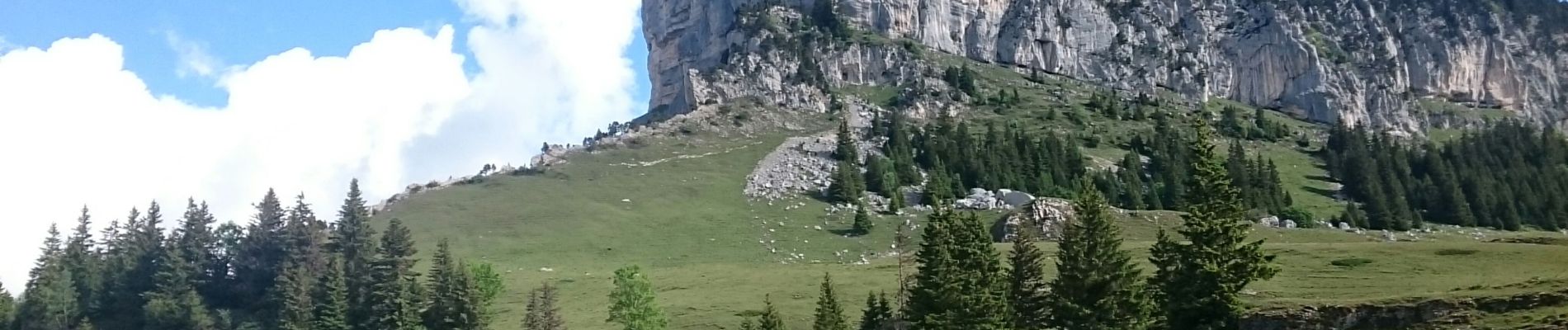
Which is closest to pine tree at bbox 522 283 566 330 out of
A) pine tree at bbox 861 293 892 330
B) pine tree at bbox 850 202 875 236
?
pine tree at bbox 861 293 892 330

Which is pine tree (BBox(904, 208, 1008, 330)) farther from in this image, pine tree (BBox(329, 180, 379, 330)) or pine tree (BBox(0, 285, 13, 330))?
pine tree (BBox(0, 285, 13, 330))

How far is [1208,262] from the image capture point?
2216 inches

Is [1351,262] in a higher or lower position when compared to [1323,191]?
lower

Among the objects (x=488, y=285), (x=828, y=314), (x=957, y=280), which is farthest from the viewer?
(x=488, y=285)

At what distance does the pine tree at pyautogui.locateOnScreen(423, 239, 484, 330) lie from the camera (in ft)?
293

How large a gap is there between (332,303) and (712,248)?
4584 centimetres

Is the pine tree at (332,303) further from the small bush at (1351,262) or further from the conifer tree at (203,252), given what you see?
the small bush at (1351,262)

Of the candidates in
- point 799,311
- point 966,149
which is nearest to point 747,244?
point 799,311

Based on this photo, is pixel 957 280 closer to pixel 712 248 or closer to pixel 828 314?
pixel 828 314

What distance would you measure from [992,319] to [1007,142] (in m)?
143

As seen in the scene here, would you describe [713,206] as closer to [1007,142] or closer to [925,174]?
[925,174]

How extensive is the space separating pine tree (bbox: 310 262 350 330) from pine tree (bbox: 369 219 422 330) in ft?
7.25

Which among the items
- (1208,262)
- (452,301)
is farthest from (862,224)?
(1208,262)

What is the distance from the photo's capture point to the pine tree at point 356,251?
102 m
